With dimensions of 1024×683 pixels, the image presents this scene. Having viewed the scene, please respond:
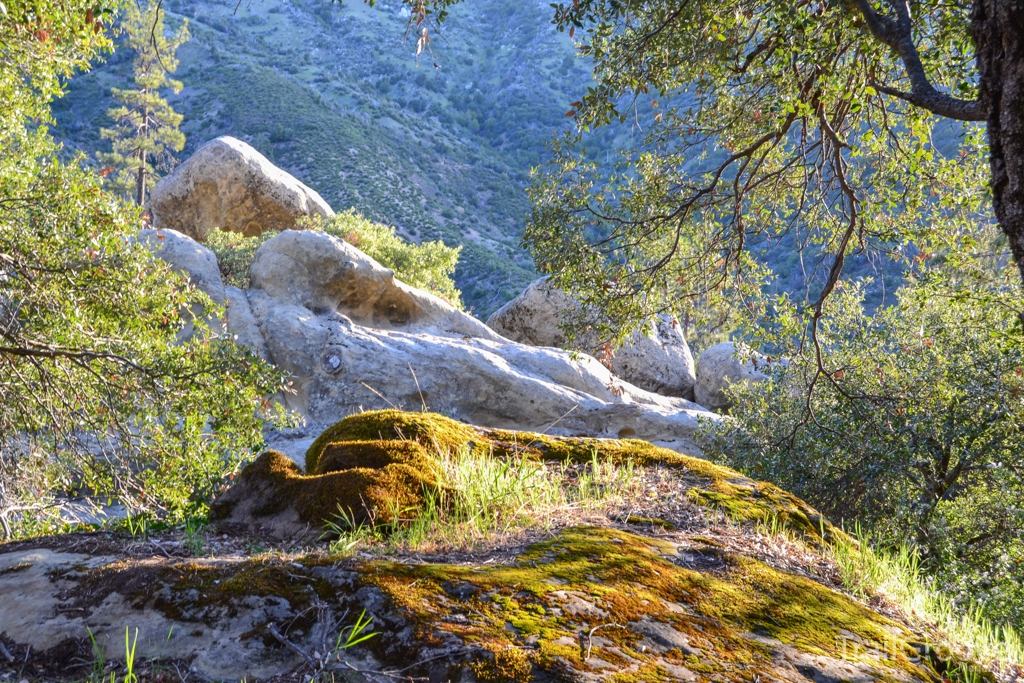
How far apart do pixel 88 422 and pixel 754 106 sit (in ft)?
25.3

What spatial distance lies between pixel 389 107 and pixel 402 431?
6228 centimetres

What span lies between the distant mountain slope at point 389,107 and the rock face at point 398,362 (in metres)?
25.6

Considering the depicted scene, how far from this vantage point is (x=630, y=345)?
19.8m

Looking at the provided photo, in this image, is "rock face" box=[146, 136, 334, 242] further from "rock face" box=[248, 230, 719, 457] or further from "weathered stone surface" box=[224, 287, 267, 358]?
"weathered stone surface" box=[224, 287, 267, 358]

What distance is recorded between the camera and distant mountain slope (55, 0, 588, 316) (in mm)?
47719

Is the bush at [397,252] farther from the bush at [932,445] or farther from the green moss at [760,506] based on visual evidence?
the green moss at [760,506]

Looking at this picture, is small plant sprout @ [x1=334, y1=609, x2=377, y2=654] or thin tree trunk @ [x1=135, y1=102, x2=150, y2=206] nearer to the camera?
small plant sprout @ [x1=334, y1=609, x2=377, y2=654]

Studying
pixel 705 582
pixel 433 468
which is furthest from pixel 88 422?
pixel 705 582

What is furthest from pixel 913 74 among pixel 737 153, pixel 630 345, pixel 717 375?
pixel 717 375

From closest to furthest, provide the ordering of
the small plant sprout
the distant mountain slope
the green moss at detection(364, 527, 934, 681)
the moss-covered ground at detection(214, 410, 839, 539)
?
the small plant sprout, the green moss at detection(364, 527, 934, 681), the moss-covered ground at detection(214, 410, 839, 539), the distant mountain slope

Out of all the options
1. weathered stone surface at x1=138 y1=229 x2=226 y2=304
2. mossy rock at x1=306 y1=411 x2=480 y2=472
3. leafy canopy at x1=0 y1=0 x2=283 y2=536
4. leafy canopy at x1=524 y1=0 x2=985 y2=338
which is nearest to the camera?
mossy rock at x1=306 y1=411 x2=480 y2=472

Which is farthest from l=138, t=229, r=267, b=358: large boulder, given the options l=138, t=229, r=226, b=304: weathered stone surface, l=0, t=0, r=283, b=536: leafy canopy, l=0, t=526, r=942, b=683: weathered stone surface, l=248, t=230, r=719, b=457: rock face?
l=0, t=526, r=942, b=683: weathered stone surface

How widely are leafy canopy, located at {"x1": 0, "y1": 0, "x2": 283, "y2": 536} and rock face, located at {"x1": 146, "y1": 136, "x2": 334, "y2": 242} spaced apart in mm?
15724

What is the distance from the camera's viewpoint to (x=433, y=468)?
16.0 ft
